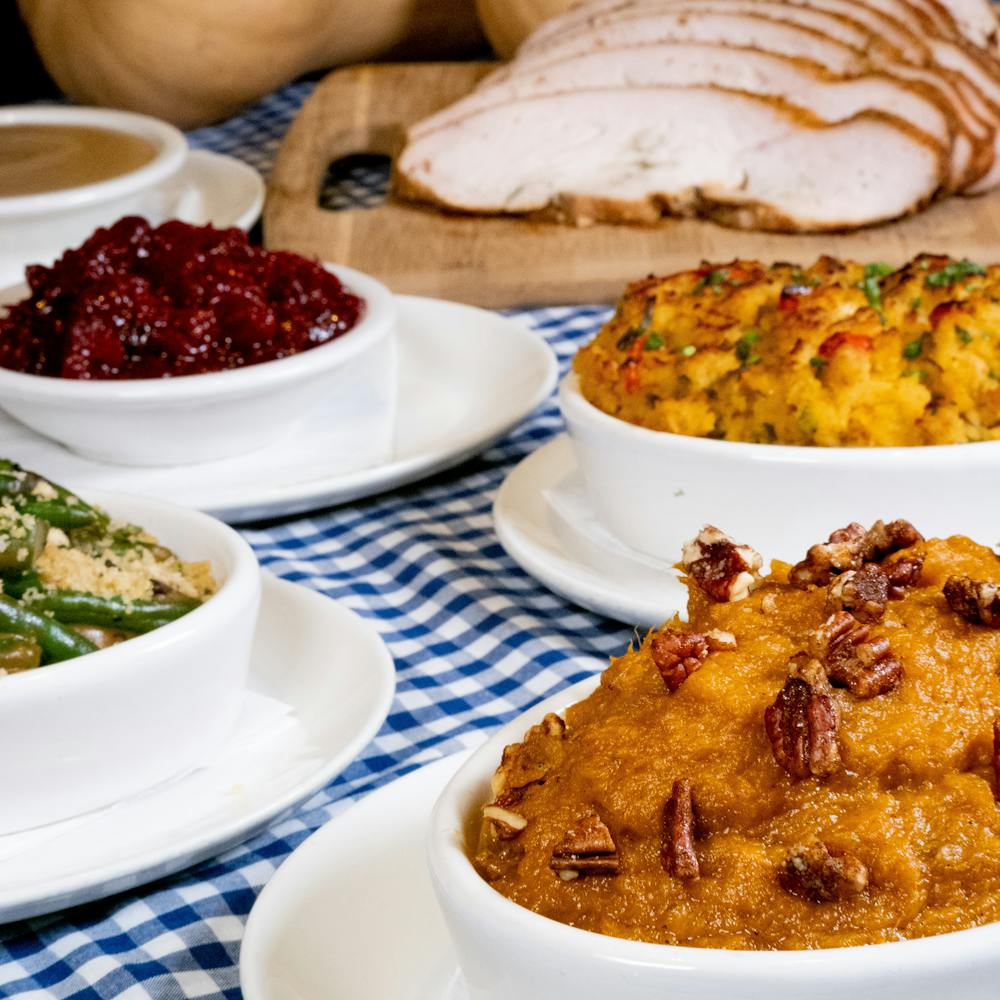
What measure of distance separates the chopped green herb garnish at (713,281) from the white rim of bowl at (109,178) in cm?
162

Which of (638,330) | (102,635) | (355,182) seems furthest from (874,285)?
(355,182)

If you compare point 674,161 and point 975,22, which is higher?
point 975,22

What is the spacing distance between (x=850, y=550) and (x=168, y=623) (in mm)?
782

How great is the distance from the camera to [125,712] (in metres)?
1.68

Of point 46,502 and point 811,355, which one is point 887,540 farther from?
point 46,502

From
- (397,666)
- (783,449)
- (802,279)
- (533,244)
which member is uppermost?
(802,279)

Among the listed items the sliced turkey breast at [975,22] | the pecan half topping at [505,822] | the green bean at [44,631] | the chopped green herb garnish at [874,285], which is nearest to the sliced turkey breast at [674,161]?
the sliced turkey breast at [975,22]

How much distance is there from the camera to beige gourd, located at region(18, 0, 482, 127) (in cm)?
465

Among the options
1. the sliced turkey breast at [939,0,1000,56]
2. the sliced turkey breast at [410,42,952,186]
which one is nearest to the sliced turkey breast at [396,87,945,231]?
the sliced turkey breast at [410,42,952,186]

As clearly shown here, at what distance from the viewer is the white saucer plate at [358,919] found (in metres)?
1.33

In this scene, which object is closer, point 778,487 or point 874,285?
point 778,487

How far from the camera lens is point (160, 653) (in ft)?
5.51

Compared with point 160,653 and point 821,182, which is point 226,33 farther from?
point 160,653

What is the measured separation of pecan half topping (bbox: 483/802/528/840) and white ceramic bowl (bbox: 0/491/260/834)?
0.57m
